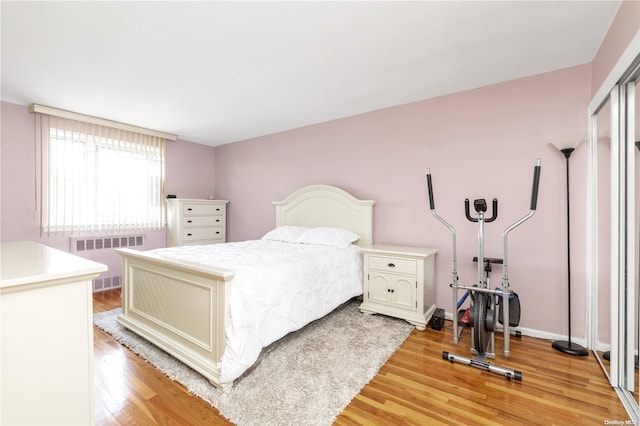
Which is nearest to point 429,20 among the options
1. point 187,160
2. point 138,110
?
point 138,110

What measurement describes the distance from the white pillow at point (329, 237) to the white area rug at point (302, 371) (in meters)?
0.85

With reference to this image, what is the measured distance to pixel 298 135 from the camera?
13.9ft

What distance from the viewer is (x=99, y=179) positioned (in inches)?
154

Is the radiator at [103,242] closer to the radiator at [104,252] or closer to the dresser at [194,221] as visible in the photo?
the radiator at [104,252]

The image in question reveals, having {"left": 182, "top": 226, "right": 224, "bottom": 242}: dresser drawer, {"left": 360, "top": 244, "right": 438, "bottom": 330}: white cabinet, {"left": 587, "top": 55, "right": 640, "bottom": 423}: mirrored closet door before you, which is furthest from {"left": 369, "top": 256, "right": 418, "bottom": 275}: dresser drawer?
{"left": 182, "top": 226, "right": 224, "bottom": 242}: dresser drawer

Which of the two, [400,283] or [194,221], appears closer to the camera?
[400,283]

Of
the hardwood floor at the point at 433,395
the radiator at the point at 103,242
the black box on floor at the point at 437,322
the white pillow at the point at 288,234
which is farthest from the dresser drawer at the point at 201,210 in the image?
the black box on floor at the point at 437,322

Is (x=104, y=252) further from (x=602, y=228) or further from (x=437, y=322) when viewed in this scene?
(x=602, y=228)

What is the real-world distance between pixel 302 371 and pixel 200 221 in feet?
11.4

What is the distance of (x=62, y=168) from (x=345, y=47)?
383 cm

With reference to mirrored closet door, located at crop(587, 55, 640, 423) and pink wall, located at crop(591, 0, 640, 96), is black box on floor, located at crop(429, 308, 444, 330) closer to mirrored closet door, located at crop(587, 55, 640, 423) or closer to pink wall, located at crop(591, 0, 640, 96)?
mirrored closet door, located at crop(587, 55, 640, 423)

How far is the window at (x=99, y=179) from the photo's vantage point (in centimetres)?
353

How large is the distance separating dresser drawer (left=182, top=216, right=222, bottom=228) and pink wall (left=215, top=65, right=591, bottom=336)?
1974 millimetres

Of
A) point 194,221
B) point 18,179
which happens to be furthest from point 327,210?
point 18,179
